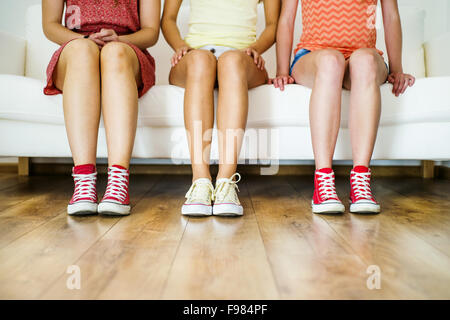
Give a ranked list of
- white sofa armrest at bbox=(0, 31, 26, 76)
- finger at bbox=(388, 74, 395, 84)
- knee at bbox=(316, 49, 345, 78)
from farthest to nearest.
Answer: white sofa armrest at bbox=(0, 31, 26, 76) → finger at bbox=(388, 74, 395, 84) → knee at bbox=(316, 49, 345, 78)

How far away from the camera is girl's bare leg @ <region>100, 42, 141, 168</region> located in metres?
0.96

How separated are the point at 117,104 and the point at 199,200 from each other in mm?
336

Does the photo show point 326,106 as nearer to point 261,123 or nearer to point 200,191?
point 261,123

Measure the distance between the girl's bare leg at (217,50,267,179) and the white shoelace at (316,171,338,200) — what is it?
236mm

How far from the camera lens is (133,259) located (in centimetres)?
61

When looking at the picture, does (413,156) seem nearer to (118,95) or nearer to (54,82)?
(118,95)

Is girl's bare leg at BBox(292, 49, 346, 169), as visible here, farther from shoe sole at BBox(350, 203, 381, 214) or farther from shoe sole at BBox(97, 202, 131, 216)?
shoe sole at BBox(97, 202, 131, 216)

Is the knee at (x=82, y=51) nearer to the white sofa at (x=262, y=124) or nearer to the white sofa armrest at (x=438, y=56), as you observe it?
the white sofa at (x=262, y=124)

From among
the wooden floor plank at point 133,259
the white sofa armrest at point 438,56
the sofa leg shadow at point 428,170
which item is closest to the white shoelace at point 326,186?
the wooden floor plank at point 133,259

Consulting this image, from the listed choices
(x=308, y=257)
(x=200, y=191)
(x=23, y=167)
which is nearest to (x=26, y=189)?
(x=23, y=167)

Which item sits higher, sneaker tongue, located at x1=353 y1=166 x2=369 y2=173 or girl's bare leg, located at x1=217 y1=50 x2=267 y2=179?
girl's bare leg, located at x1=217 y1=50 x2=267 y2=179

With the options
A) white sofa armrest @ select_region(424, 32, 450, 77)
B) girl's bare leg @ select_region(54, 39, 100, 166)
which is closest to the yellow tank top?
girl's bare leg @ select_region(54, 39, 100, 166)

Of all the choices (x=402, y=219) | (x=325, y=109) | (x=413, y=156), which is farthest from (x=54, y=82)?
(x=413, y=156)

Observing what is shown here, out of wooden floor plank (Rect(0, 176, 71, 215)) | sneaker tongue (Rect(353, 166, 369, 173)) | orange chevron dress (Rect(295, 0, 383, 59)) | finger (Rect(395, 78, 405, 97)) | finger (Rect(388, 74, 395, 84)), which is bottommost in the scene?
wooden floor plank (Rect(0, 176, 71, 215))
